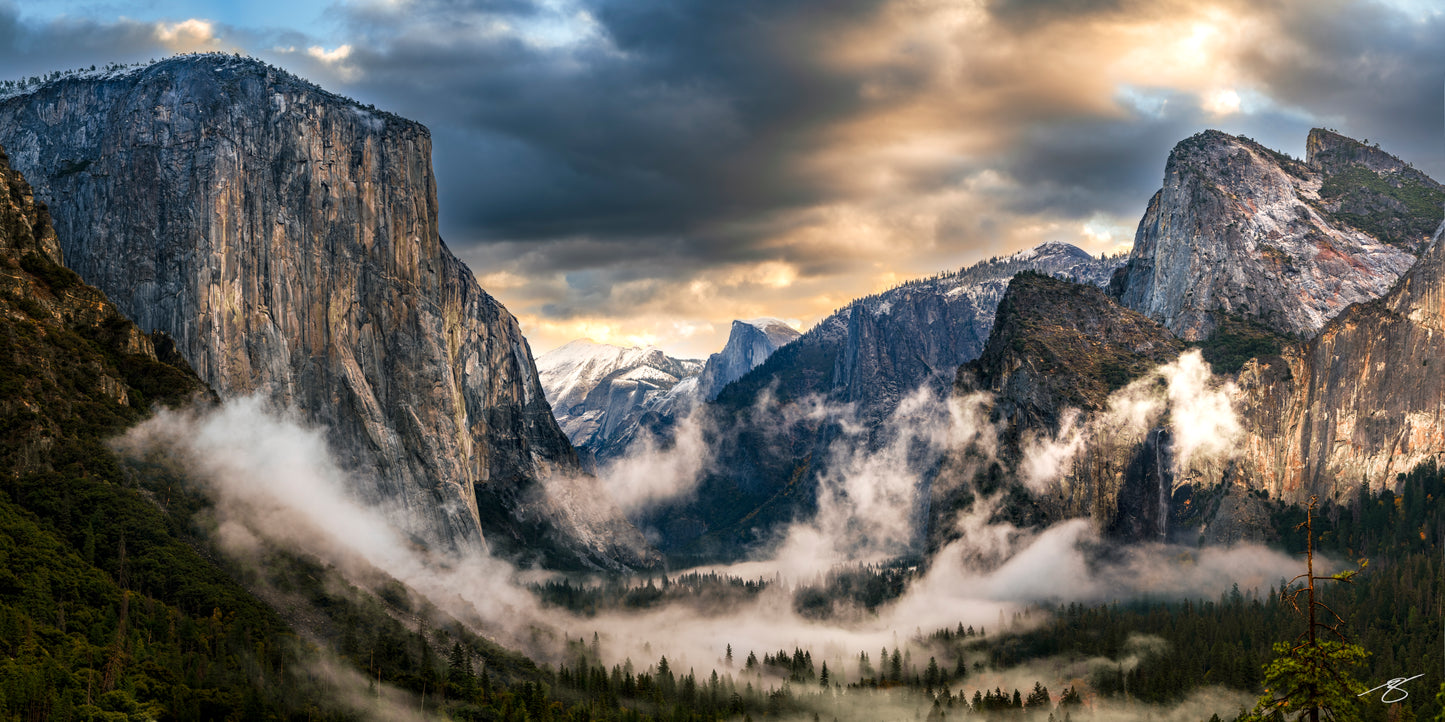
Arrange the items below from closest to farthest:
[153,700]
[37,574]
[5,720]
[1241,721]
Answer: [1241,721] < [5,720] < [153,700] < [37,574]

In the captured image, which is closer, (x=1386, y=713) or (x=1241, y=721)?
(x=1241, y=721)

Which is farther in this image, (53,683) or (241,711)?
(241,711)

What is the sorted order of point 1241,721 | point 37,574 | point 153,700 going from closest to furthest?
point 1241,721, point 153,700, point 37,574

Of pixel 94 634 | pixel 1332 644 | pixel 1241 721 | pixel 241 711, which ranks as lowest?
pixel 241 711

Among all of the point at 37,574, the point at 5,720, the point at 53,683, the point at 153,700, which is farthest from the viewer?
the point at 37,574

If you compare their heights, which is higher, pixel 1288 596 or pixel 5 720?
pixel 1288 596

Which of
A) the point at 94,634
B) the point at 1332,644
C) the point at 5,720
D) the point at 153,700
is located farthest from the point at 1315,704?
the point at 94,634

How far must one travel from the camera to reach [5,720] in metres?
157

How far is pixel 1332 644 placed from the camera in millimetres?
56062

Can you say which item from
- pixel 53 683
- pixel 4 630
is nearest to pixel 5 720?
pixel 53 683

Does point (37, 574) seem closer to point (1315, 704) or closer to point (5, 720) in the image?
point (5, 720)

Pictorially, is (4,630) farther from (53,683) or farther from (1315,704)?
(1315,704)

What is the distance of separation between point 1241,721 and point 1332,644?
6.04m

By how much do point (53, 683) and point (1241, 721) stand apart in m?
171
